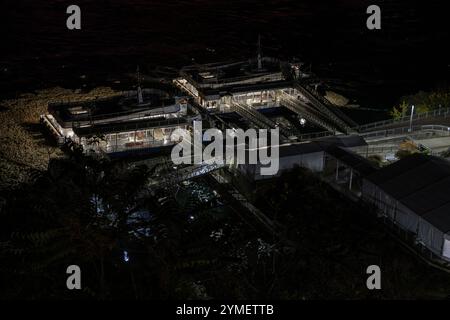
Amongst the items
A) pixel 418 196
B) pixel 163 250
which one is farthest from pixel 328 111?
pixel 163 250

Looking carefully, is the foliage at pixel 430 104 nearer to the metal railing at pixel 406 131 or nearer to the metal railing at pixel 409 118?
the metal railing at pixel 409 118

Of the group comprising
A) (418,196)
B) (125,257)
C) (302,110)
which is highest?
(302,110)

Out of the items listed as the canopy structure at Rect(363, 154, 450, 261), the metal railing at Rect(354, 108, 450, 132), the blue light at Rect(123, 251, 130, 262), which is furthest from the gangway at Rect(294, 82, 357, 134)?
the blue light at Rect(123, 251, 130, 262)

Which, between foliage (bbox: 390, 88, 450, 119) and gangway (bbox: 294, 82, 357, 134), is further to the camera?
foliage (bbox: 390, 88, 450, 119)

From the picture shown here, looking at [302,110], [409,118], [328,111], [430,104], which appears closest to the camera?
[409,118]

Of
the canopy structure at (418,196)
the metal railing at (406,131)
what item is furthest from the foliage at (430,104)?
the canopy structure at (418,196)

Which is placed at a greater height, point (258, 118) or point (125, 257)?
point (258, 118)

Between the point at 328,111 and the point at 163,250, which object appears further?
the point at 328,111

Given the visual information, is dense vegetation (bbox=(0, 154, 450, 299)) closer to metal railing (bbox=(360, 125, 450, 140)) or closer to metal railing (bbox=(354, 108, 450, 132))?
metal railing (bbox=(360, 125, 450, 140))

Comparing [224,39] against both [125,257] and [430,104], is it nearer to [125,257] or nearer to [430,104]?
[430,104]
